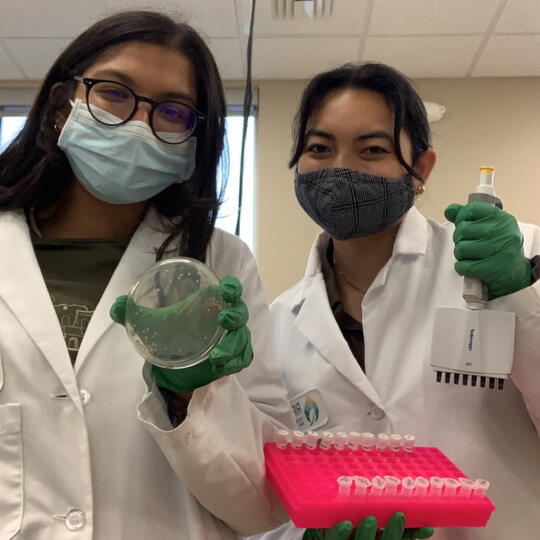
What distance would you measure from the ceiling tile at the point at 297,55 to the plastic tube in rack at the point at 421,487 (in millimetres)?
2354

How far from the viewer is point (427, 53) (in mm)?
2885

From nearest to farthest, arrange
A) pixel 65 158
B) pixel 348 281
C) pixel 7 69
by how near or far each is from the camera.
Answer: pixel 65 158
pixel 348 281
pixel 7 69

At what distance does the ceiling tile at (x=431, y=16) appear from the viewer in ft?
8.18

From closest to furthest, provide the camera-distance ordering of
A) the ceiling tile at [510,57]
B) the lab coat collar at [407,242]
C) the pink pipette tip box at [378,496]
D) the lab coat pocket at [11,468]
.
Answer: the pink pipette tip box at [378,496]
the lab coat pocket at [11,468]
the lab coat collar at [407,242]
the ceiling tile at [510,57]

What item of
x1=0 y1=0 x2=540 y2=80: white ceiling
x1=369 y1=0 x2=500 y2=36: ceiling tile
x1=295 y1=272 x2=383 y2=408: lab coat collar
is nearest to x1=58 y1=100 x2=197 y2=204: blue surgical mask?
x1=295 y1=272 x2=383 y2=408: lab coat collar

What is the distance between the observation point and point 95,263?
1018 millimetres

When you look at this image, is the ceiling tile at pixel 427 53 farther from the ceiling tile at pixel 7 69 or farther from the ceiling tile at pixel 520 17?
the ceiling tile at pixel 7 69

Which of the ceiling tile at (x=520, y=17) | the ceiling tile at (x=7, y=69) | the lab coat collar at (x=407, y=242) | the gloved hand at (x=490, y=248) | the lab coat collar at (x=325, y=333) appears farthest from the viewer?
the ceiling tile at (x=7, y=69)

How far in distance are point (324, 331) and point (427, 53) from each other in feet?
7.02

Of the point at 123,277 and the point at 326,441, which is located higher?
the point at 123,277

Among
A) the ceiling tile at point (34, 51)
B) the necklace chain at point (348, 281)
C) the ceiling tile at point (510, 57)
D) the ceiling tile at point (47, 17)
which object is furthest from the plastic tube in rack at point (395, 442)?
the ceiling tile at point (34, 51)

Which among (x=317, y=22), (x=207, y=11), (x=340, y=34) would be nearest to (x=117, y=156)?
(x=207, y=11)

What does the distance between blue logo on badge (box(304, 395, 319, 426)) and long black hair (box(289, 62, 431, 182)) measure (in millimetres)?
541

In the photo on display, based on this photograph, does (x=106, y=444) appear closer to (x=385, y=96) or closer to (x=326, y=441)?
(x=326, y=441)
